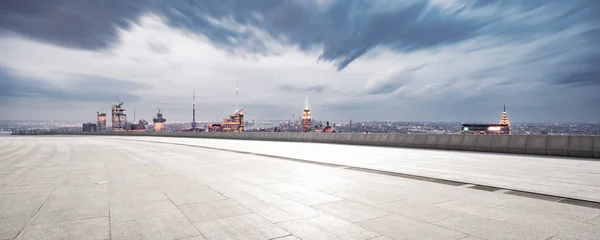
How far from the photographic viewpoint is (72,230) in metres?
4.70

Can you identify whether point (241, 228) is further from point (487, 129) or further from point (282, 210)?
point (487, 129)

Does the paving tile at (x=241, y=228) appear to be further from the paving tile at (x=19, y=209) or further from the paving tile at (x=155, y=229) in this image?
the paving tile at (x=19, y=209)

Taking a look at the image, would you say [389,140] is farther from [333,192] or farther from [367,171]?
[333,192]

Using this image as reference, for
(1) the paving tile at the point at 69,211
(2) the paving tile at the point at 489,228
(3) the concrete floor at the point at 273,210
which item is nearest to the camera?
(2) the paving tile at the point at 489,228

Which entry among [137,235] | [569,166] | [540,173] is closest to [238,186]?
[137,235]

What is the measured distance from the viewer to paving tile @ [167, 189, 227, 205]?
254 inches

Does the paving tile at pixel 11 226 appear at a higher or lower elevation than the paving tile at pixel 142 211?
higher

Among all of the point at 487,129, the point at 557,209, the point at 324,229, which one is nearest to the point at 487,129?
the point at 487,129

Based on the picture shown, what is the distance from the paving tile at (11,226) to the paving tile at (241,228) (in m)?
2.38

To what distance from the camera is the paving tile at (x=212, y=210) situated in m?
5.39

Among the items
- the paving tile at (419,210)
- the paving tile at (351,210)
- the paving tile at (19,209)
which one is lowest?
the paving tile at (419,210)

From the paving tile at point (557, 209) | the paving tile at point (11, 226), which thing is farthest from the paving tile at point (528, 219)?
the paving tile at point (11, 226)

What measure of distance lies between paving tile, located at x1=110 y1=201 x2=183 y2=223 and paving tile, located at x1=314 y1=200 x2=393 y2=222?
2497 mm

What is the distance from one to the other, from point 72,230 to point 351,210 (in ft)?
13.7
